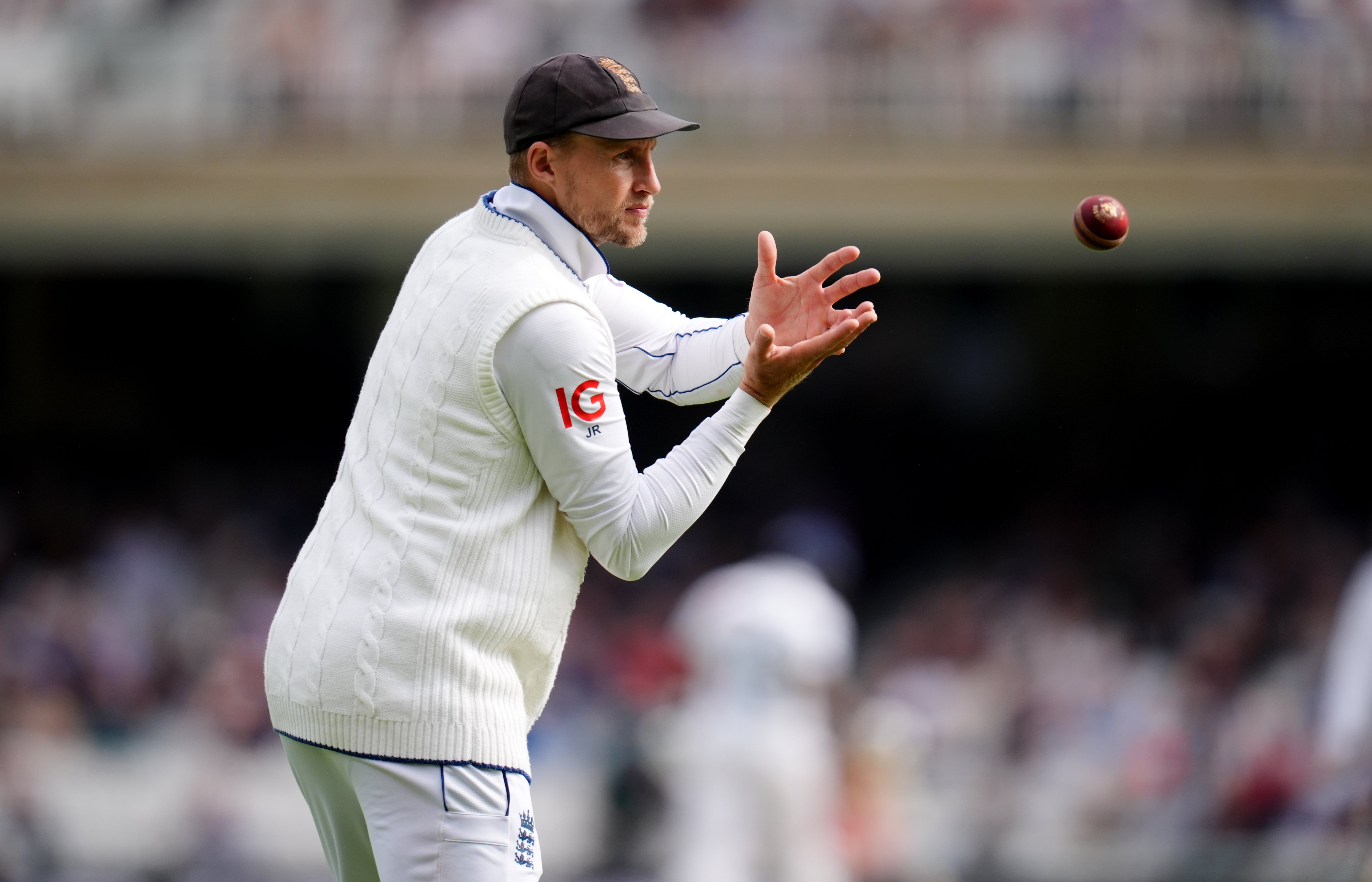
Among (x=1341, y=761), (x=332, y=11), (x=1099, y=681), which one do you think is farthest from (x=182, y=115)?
(x=1341, y=761)

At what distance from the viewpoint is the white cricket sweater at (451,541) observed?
284cm

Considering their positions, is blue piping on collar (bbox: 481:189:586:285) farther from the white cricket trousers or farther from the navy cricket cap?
the white cricket trousers

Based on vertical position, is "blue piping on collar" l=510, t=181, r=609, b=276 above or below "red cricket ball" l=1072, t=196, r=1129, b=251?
above

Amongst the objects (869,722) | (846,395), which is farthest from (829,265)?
(846,395)

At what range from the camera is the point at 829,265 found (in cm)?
320

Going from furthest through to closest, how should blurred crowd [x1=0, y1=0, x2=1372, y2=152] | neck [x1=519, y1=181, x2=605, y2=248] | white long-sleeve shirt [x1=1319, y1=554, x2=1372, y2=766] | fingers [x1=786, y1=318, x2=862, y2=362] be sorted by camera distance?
1. blurred crowd [x1=0, y1=0, x2=1372, y2=152]
2. white long-sleeve shirt [x1=1319, y1=554, x2=1372, y2=766]
3. neck [x1=519, y1=181, x2=605, y2=248]
4. fingers [x1=786, y1=318, x2=862, y2=362]

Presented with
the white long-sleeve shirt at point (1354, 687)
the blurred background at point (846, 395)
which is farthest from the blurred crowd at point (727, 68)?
the white long-sleeve shirt at point (1354, 687)

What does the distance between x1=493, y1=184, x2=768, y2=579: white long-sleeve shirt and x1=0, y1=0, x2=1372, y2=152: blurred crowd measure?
31.0 ft

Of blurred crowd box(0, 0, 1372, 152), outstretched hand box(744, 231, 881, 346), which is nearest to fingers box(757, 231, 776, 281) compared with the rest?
outstretched hand box(744, 231, 881, 346)

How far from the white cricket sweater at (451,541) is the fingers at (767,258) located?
0.29 m

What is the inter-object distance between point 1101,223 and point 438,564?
195 cm

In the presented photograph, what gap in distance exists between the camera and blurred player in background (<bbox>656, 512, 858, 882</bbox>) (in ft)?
25.0

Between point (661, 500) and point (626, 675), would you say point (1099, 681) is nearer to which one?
point (626, 675)

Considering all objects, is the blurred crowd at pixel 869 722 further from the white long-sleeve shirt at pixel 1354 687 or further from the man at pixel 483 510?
the man at pixel 483 510
